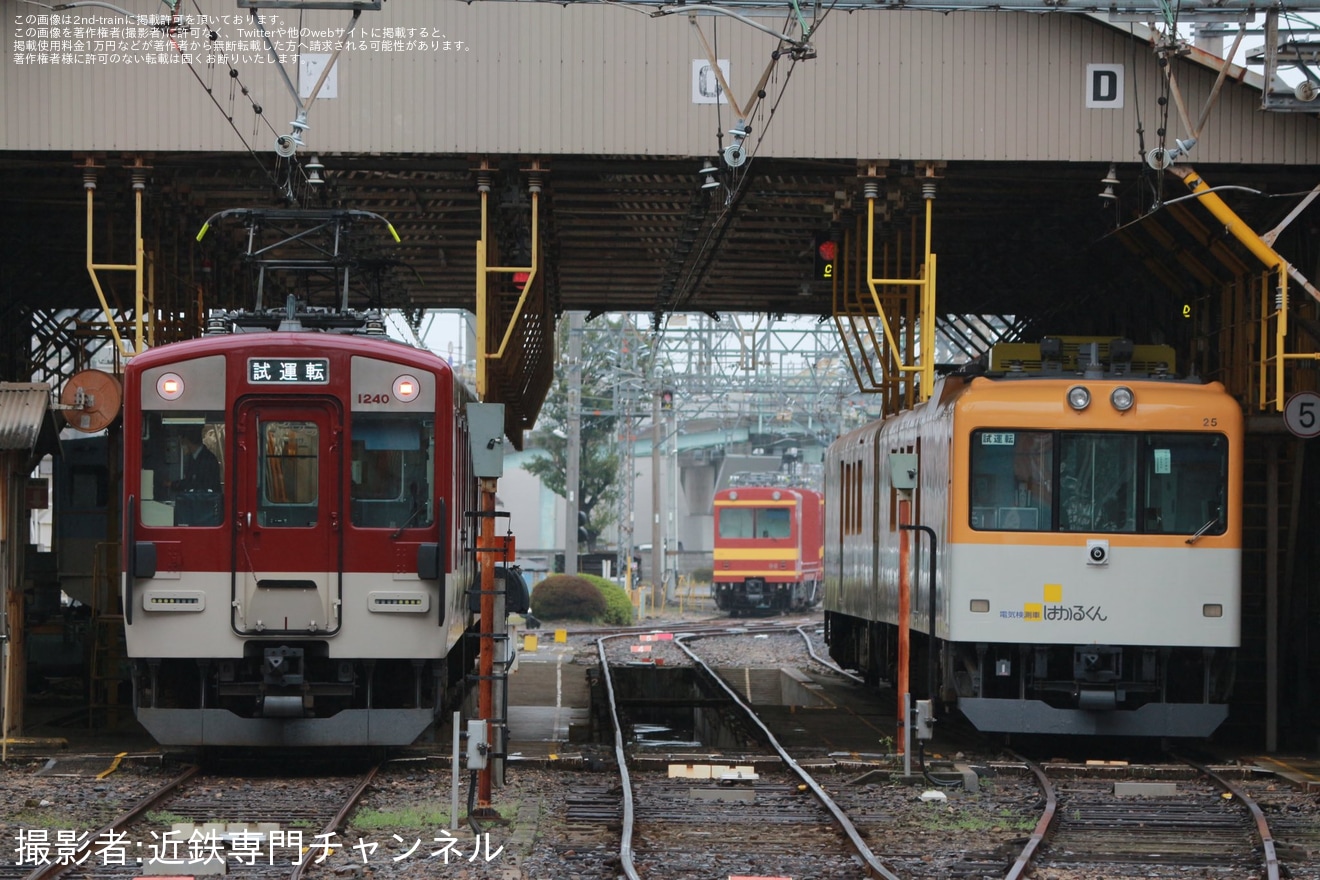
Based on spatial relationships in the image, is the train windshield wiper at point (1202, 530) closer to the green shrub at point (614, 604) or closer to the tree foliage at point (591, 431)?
the green shrub at point (614, 604)

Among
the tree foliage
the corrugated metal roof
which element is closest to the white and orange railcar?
the corrugated metal roof

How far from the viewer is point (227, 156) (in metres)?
15.1

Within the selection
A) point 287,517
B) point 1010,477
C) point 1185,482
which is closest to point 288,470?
point 287,517

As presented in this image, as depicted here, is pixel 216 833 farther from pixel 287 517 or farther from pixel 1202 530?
pixel 1202 530

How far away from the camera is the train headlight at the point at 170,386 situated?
1221 cm

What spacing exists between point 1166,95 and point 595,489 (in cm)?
3474

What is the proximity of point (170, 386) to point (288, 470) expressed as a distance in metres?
0.96

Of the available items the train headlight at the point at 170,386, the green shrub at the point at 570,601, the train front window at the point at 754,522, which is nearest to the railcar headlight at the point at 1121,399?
the train headlight at the point at 170,386

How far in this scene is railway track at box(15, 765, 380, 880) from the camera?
337 inches

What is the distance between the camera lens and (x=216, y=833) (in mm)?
9461

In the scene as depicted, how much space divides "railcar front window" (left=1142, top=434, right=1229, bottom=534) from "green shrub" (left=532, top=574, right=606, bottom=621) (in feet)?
80.3

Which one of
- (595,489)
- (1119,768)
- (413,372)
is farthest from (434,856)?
(595,489)

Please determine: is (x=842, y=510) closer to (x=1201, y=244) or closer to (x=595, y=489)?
(x=1201, y=244)

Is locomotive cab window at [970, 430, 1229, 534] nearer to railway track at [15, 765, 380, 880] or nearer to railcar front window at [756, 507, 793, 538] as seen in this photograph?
railway track at [15, 765, 380, 880]
